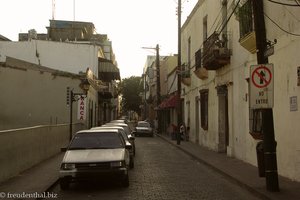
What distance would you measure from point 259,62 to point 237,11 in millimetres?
6371

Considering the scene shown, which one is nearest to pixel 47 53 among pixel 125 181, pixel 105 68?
pixel 105 68

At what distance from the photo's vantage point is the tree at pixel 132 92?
99062 mm

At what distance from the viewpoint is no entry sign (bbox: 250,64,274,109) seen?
428 inches

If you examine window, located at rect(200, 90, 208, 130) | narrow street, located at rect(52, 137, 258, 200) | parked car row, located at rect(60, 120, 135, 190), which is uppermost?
window, located at rect(200, 90, 208, 130)

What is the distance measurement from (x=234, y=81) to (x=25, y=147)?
356 inches

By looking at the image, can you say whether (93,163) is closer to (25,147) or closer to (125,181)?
(125,181)

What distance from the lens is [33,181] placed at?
1252 cm

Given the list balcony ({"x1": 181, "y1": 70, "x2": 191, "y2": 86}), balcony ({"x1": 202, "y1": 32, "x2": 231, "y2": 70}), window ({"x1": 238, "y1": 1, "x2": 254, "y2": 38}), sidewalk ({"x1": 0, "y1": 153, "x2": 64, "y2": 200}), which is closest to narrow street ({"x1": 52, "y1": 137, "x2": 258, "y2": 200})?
sidewalk ({"x1": 0, "y1": 153, "x2": 64, "y2": 200})

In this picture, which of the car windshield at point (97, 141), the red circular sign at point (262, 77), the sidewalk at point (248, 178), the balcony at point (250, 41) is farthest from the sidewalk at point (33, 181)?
the balcony at point (250, 41)

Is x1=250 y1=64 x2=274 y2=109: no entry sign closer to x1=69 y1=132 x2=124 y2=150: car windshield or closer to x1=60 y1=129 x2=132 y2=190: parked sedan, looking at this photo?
x1=60 y1=129 x2=132 y2=190: parked sedan

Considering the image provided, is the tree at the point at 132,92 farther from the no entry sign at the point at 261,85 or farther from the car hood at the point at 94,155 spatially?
the no entry sign at the point at 261,85

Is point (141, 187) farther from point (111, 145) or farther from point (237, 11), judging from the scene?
point (237, 11)

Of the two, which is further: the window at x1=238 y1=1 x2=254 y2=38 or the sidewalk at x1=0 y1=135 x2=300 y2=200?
the window at x1=238 y1=1 x2=254 y2=38

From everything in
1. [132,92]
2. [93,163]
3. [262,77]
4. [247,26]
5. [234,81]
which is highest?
[132,92]
